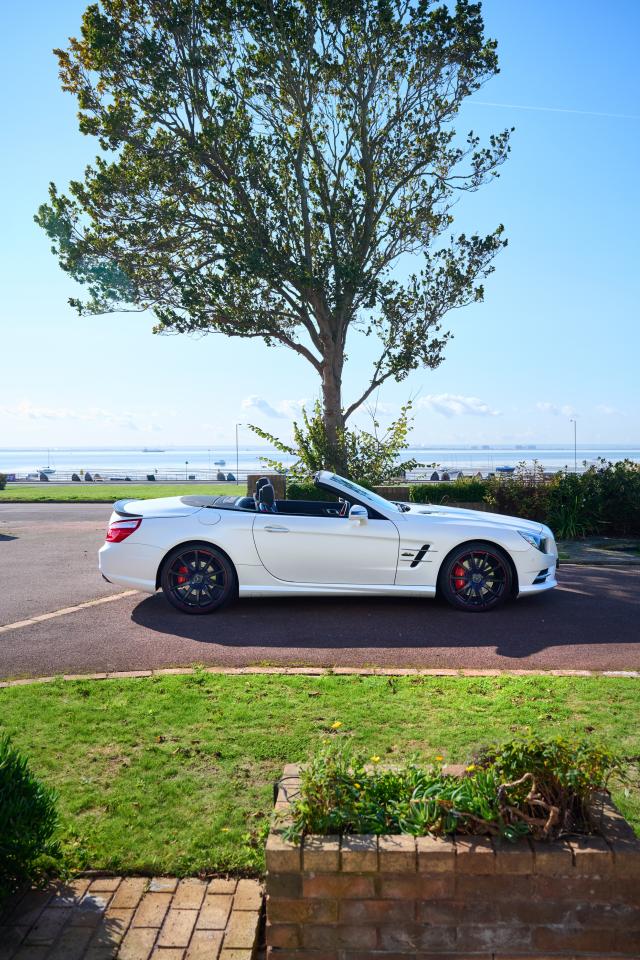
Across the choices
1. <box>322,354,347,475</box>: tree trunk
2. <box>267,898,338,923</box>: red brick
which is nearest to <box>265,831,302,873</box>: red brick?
<box>267,898,338,923</box>: red brick

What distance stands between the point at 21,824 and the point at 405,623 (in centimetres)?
497

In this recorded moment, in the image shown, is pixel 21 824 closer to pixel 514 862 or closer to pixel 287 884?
pixel 287 884

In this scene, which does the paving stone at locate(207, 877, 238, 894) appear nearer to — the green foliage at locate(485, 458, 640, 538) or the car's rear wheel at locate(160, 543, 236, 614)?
the car's rear wheel at locate(160, 543, 236, 614)

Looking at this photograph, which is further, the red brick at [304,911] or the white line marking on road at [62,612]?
the white line marking on road at [62,612]

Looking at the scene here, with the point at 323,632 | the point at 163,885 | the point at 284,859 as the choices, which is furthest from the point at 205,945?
the point at 323,632

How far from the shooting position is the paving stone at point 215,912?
107 inches

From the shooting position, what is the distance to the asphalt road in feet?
20.1

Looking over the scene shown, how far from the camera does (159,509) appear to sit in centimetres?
802

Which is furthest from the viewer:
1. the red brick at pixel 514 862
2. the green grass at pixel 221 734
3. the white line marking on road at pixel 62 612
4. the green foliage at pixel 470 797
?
the white line marking on road at pixel 62 612

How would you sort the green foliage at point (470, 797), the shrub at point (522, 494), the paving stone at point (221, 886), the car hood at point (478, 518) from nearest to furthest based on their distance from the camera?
the green foliage at point (470, 797) → the paving stone at point (221, 886) → the car hood at point (478, 518) → the shrub at point (522, 494)

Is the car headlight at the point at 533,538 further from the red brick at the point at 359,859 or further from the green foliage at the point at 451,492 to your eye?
Result: the green foliage at the point at 451,492

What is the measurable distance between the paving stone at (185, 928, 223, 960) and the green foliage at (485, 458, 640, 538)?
12.9 metres

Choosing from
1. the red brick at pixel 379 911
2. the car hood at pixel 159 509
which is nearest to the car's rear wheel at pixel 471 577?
the car hood at pixel 159 509

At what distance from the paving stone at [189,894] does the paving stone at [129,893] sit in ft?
0.47
